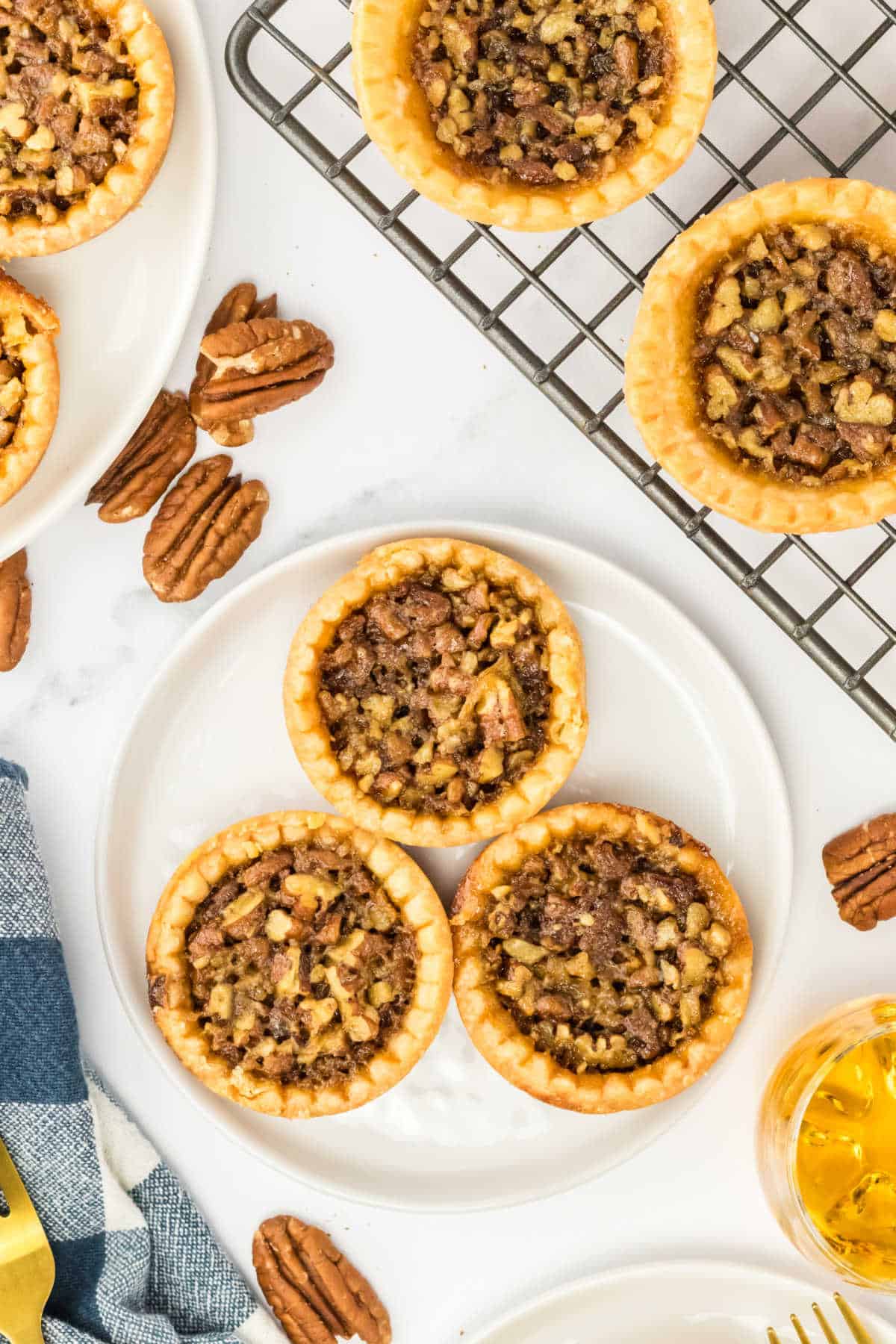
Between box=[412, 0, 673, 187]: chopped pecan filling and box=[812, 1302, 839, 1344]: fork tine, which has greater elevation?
box=[412, 0, 673, 187]: chopped pecan filling

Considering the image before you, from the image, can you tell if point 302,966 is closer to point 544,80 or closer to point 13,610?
point 13,610

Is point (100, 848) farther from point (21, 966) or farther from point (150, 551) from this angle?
point (150, 551)

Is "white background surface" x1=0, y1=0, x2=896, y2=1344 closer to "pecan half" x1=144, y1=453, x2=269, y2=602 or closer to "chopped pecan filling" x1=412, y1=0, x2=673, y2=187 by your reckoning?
"pecan half" x1=144, y1=453, x2=269, y2=602

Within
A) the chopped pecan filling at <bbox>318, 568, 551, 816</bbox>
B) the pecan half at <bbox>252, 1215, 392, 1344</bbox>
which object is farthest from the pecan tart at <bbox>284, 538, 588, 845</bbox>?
the pecan half at <bbox>252, 1215, 392, 1344</bbox>

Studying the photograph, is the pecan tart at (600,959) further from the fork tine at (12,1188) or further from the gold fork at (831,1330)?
the fork tine at (12,1188)

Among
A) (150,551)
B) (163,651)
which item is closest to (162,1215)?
(163,651)

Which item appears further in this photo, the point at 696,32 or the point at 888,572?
the point at 888,572
